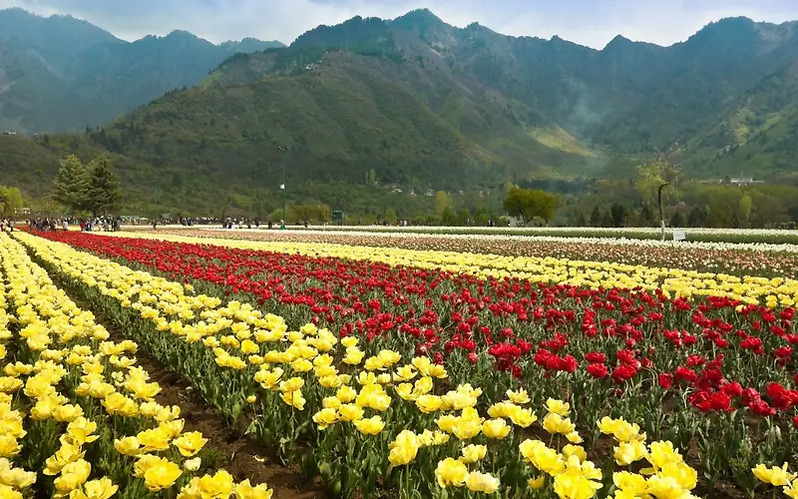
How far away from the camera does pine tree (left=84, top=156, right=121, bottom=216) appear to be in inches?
2562

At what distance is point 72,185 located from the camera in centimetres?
6781

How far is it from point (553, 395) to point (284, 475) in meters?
2.33

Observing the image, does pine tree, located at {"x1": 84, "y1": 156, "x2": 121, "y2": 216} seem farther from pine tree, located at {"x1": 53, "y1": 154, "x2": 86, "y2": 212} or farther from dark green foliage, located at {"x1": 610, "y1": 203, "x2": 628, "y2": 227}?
dark green foliage, located at {"x1": 610, "y1": 203, "x2": 628, "y2": 227}

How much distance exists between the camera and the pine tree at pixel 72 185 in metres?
66.1

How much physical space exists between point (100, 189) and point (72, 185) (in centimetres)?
513

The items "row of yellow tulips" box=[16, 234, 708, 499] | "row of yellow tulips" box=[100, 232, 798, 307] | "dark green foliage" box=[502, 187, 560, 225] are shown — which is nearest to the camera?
"row of yellow tulips" box=[16, 234, 708, 499]

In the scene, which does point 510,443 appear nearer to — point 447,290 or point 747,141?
point 447,290

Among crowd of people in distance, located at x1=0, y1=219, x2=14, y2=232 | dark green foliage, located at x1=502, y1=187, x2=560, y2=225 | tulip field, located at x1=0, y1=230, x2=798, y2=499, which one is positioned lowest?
tulip field, located at x1=0, y1=230, x2=798, y2=499

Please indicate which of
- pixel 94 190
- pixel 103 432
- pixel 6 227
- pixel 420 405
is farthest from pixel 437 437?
pixel 94 190

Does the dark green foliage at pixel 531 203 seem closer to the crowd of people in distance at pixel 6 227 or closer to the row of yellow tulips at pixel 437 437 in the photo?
the crowd of people in distance at pixel 6 227

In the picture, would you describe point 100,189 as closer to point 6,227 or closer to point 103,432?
point 6,227

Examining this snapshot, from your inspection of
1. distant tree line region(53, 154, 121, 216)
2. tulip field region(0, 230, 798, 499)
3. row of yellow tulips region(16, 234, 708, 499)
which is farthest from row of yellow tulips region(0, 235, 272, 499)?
distant tree line region(53, 154, 121, 216)

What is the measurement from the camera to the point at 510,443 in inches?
143

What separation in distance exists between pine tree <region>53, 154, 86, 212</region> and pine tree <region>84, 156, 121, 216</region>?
866mm
